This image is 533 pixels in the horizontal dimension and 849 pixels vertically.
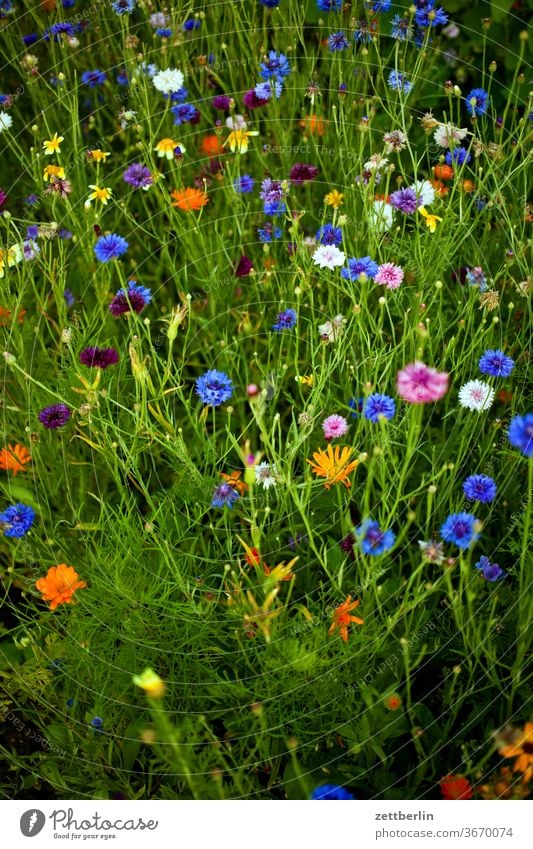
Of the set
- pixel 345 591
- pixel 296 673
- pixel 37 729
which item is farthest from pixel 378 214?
pixel 37 729

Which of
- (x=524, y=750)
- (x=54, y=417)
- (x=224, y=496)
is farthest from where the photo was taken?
(x=54, y=417)

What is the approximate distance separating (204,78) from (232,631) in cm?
122

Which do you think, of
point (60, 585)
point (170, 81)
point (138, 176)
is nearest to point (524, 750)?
point (60, 585)

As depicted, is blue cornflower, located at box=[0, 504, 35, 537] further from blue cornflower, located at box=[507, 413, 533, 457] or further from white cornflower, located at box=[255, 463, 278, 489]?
blue cornflower, located at box=[507, 413, 533, 457]

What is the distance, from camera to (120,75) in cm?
182

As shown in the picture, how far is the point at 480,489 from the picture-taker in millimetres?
1085

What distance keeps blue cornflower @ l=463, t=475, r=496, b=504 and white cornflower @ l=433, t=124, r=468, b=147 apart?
0.56 metres

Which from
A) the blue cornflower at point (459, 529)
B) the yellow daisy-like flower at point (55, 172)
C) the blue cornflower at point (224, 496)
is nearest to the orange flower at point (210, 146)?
the yellow daisy-like flower at point (55, 172)

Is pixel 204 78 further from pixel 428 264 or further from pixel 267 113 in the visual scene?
pixel 428 264

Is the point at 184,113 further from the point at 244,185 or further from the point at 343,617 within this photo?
the point at 343,617

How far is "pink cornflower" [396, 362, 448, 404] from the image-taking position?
32.7 inches
